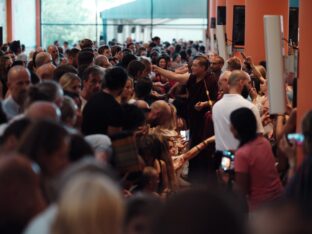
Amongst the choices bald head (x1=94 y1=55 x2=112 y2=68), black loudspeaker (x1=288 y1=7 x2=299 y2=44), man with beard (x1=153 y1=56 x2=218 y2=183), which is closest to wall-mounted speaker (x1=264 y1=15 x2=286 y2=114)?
man with beard (x1=153 y1=56 x2=218 y2=183)

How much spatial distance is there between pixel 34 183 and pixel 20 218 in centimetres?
15

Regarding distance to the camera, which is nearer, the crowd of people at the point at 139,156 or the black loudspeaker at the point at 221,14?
the crowd of people at the point at 139,156

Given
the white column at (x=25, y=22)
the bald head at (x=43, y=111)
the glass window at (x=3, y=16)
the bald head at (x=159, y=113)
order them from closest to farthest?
1. the bald head at (x=43, y=111)
2. the bald head at (x=159, y=113)
3. the glass window at (x=3, y=16)
4. the white column at (x=25, y=22)

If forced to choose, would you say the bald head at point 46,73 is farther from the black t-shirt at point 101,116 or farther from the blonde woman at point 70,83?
the black t-shirt at point 101,116

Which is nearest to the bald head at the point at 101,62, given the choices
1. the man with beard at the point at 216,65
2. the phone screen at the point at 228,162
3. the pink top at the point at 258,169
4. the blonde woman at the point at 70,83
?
the man with beard at the point at 216,65

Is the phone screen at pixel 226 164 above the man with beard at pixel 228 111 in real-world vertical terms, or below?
below

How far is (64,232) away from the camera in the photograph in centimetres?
274

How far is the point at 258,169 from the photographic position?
6332 millimetres

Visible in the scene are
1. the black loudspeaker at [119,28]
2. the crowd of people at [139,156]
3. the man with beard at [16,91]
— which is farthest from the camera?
the black loudspeaker at [119,28]

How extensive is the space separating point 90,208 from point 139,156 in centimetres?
419

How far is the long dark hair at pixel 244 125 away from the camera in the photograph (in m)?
6.38

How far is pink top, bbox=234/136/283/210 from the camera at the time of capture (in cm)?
630

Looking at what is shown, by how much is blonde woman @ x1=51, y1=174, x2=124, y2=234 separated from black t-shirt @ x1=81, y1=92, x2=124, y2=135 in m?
4.01

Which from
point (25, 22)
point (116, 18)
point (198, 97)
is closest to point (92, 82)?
point (198, 97)
